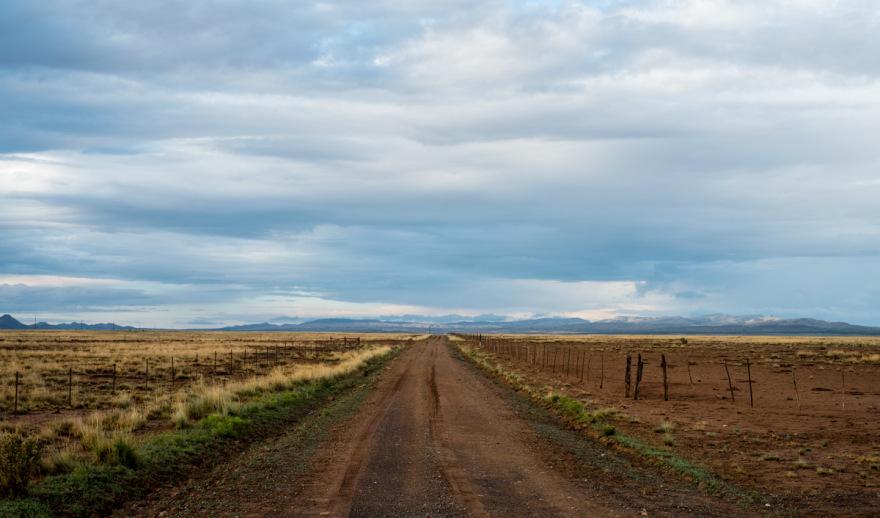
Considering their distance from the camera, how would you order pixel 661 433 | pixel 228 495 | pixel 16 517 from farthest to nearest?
pixel 661 433
pixel 228 495
pixel 16 517

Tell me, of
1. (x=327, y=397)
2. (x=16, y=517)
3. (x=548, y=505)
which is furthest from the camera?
(x=327, y=397)

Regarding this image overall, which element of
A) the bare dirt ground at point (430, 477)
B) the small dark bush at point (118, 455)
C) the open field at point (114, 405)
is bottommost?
the open field at point (114, 405)

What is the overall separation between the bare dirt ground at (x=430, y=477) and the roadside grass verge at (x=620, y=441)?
0.51 meters

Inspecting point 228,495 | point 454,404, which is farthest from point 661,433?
point 228,495

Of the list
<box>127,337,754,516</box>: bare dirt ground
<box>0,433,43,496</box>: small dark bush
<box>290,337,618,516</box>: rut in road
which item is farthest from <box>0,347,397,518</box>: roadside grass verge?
<box>290,337,618,516</box>: rut in road

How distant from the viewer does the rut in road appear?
31.6 ft

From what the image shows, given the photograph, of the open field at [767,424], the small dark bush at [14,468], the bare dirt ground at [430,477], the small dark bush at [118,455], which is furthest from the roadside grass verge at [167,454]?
the open field at [767,424]

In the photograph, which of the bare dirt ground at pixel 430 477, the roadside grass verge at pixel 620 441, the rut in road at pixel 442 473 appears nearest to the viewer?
the rut in road at pixel 442 473

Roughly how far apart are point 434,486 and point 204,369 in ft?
115

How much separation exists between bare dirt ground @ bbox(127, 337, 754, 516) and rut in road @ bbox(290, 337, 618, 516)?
20 millimetres

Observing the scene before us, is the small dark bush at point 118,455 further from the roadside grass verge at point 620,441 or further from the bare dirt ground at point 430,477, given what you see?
the roadside grass verge at point 620,441

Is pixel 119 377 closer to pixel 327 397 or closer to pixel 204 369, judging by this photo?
pixel 204 369

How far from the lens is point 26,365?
41844mm

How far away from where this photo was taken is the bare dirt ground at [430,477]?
9.73m
